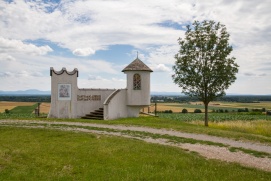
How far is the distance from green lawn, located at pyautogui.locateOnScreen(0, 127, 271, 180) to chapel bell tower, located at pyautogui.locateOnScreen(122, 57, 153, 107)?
14.2 metres

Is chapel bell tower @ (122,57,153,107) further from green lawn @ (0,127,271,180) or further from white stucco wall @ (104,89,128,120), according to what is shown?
green lawn @ (0,127,271,180)

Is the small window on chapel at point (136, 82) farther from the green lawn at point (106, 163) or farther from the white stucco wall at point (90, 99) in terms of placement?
the green lawn at point (106, 163)

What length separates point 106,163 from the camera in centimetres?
1018

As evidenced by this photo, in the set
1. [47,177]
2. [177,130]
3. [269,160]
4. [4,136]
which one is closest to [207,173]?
[269,160]

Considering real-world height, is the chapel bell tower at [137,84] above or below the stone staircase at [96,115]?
above

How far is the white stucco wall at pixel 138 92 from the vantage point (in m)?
28.5

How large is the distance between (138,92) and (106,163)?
18.5 meters

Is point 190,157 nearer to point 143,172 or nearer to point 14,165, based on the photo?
point 143,172

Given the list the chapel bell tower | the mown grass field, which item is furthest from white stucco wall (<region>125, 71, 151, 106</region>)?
the mown grass field

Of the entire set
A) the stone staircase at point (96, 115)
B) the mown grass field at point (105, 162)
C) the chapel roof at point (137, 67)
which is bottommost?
the mown grass field at point (105, 162)

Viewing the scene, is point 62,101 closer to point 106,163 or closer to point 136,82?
point 136,82

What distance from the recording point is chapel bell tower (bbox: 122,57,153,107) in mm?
28422

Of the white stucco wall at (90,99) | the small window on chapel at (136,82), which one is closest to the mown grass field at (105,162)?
the white stucco wall at (90,99)

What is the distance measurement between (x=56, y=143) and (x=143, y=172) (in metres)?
5.89
